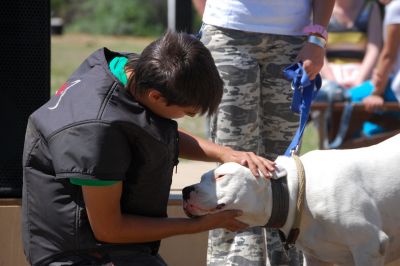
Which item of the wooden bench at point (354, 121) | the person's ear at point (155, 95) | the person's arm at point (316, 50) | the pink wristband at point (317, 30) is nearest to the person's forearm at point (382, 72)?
the wooden bench at point (354, 121)

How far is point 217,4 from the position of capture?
4.02 metres

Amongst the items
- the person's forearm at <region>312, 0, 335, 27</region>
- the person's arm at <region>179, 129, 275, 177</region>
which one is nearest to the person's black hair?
the person's arm at <region>179, 129, 275, 177</region>

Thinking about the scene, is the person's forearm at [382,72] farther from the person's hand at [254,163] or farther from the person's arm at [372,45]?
the person's hand at [254,163]

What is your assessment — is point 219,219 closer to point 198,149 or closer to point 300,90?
point 198,149

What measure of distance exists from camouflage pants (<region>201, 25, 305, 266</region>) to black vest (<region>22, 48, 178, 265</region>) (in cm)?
65

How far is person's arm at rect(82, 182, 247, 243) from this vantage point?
311cm

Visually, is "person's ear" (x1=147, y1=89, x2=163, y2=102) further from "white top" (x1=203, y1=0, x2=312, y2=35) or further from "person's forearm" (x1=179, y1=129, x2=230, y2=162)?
"white top" (x1=203, y1=0, x2=312, y2=35)

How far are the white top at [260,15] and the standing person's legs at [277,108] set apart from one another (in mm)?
63

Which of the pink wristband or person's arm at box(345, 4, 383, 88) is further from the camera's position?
person's arm at box(345, 4, 383, 88)

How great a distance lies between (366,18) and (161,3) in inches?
437

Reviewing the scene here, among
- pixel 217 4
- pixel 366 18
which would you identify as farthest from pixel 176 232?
pixel 366 18

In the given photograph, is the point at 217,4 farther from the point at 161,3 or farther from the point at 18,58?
the point at 161,3

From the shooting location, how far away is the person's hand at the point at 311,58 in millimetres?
3838

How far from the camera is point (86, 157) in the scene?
304 centimetres
